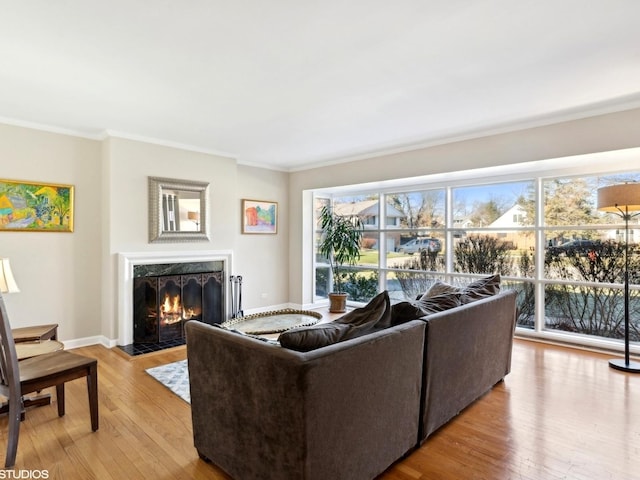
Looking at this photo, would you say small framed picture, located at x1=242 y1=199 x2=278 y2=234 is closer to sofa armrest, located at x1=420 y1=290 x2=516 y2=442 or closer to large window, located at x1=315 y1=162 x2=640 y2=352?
large window, located at x1=315 y1=162 x2=640 y2=352

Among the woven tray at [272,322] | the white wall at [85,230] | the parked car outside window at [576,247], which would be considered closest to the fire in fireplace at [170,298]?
the white wall at [85,230]

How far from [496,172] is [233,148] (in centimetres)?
358

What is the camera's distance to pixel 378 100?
331 centimetres

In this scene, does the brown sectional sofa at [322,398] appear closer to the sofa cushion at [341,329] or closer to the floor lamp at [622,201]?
the sofa cushion at [341,329]

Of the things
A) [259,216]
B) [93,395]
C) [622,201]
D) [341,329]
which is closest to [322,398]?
[341,329]

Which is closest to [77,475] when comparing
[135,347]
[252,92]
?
[135,347]

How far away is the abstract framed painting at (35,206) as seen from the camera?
12.4ft

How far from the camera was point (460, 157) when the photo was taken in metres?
4.52

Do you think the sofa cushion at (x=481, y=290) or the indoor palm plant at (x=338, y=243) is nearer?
the sofa cushion at (x=481, y=290)

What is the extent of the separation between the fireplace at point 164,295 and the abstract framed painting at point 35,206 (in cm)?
79

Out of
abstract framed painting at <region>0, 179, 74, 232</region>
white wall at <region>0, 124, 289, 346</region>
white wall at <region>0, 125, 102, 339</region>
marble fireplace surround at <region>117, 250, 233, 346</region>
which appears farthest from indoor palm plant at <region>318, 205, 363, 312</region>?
abstract framed painting at <region>0, 179, 74, 232</region>

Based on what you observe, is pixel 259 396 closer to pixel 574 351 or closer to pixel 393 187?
pixel 574 351

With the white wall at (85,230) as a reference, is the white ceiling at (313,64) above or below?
above

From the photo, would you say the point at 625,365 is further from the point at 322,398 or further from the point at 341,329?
the point at 322,398
